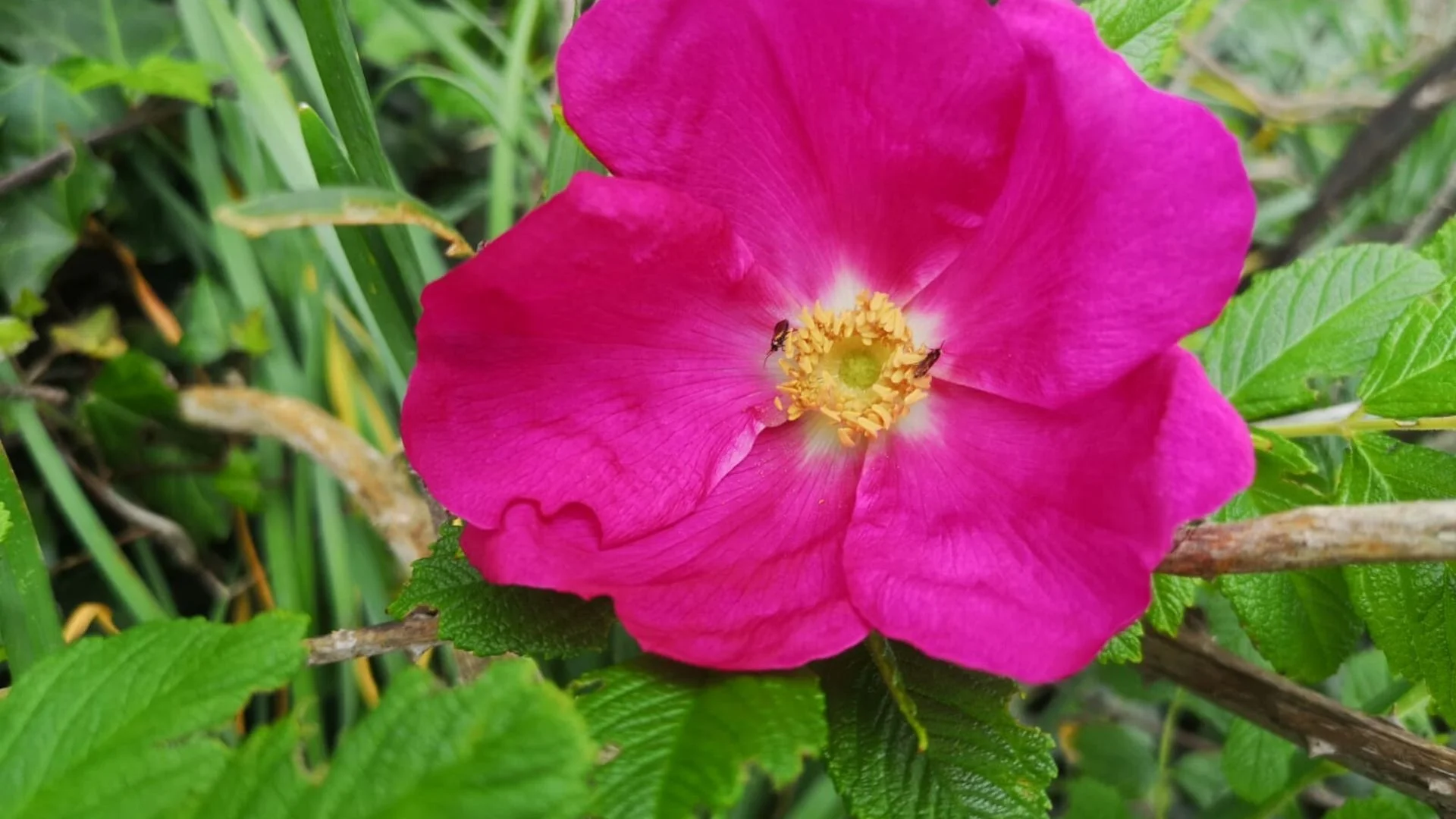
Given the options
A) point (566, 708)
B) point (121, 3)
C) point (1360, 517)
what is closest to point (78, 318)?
point (121, 3)

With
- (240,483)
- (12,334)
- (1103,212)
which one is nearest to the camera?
(1103,212)

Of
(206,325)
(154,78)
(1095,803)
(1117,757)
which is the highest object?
(154,78)

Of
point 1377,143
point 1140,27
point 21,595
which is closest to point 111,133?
point 21,595

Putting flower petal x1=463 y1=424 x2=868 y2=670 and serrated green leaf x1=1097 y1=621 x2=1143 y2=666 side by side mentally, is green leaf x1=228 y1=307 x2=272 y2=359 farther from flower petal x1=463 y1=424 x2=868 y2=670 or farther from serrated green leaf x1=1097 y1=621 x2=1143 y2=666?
serrated green leaf x1=1097 y1=621 x2=1143 y2=666

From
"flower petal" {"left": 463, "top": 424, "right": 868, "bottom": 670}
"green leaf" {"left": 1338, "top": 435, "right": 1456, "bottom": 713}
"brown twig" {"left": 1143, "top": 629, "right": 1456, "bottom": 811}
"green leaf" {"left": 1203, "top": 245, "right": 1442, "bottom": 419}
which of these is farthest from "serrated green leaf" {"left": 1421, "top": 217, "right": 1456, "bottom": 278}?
"flower petal" {"left": 463, "top": 424, "right": 868, "bottom": 670}

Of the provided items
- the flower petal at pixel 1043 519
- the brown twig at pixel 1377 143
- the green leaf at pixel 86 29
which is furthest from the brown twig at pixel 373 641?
the brown twig at pixel 1377 143

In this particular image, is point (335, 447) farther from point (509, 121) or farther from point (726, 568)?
point (726, 568)

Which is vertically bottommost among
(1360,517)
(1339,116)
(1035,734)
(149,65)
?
(1339,116)

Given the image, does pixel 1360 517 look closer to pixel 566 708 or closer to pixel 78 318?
pixel 566 708
